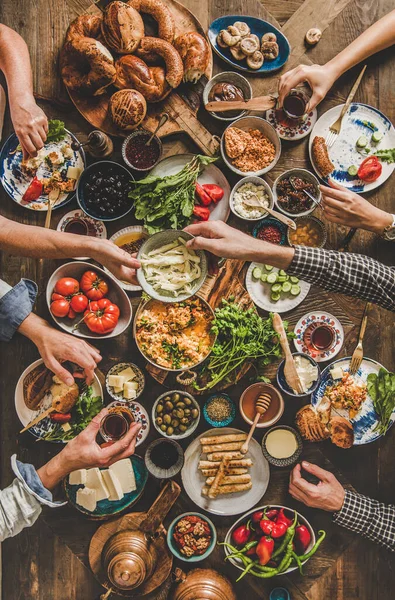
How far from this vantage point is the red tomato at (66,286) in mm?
3369

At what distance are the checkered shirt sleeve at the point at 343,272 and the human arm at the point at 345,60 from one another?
114 cm

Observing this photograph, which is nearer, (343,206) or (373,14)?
(343,206)

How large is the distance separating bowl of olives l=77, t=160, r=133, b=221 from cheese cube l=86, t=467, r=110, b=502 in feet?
5.80

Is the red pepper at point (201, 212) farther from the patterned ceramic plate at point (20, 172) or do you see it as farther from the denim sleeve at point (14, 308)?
the denim sleeve at point (14, 308)

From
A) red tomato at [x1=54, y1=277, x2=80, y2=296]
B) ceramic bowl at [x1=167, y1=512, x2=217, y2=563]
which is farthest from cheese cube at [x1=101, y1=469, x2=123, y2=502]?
red tomato at [x1=54, y1=277, x2=80, y2=296]

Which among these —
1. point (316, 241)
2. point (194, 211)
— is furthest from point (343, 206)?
point (194, 211)

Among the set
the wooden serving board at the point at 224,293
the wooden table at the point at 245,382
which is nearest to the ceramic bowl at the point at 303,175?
the wooden table at the point at 245,382

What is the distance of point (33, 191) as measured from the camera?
11.2 ft

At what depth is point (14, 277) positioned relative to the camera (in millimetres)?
3564

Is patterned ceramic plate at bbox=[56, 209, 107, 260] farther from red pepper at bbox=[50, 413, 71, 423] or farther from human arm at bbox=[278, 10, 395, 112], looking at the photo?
human arm at bbox=[278, 10, 395, 112]

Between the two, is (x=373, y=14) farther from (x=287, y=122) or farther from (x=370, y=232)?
(x=370, y=232)

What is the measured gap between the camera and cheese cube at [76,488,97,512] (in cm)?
342

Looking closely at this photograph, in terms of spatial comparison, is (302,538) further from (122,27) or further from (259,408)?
(122,27)

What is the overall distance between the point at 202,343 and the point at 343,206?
1335 mm
